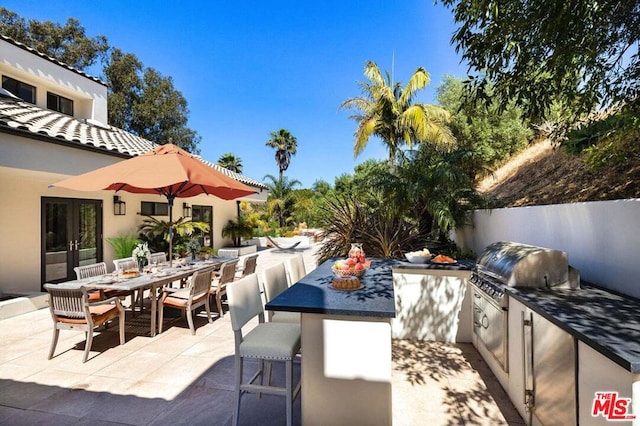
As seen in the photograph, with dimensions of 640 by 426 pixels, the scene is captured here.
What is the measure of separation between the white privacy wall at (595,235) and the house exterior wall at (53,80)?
13.5m

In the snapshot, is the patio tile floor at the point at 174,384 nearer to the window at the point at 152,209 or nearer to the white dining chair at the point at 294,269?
the white dining chair at the point at 294,269

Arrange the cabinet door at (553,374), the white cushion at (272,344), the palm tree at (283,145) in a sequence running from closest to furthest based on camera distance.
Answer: the cabinet door at (553,374) → the white cushion at (272,344) → the palm tree at (283,145)

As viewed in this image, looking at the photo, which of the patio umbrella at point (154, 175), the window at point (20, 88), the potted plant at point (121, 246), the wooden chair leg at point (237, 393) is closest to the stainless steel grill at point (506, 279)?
the wooden chair leg at point (237, 393)

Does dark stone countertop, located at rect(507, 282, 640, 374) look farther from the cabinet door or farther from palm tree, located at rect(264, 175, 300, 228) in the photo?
palm tree, located at rect(264, 175, 300, 228)

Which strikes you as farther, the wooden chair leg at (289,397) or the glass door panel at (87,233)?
the glass door panel at (87,233)

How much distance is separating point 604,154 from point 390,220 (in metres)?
3.76

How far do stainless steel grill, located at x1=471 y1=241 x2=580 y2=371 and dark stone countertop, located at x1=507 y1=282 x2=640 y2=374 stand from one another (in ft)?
0.38

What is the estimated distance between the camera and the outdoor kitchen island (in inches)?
96.4

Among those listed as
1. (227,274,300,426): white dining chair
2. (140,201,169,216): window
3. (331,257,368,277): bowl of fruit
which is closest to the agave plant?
(331,257,368,277): bowl of fruit

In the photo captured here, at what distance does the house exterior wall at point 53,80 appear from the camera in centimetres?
894

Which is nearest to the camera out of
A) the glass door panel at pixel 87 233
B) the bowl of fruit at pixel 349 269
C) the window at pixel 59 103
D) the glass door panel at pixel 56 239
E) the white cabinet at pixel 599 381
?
the white cabinet at pixel 599 381

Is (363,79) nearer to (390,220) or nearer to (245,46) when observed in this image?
(245,46)

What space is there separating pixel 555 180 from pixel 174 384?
8675 millimetres

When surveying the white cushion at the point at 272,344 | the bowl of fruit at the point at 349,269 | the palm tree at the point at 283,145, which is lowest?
the white cushion at the point at 272,344
